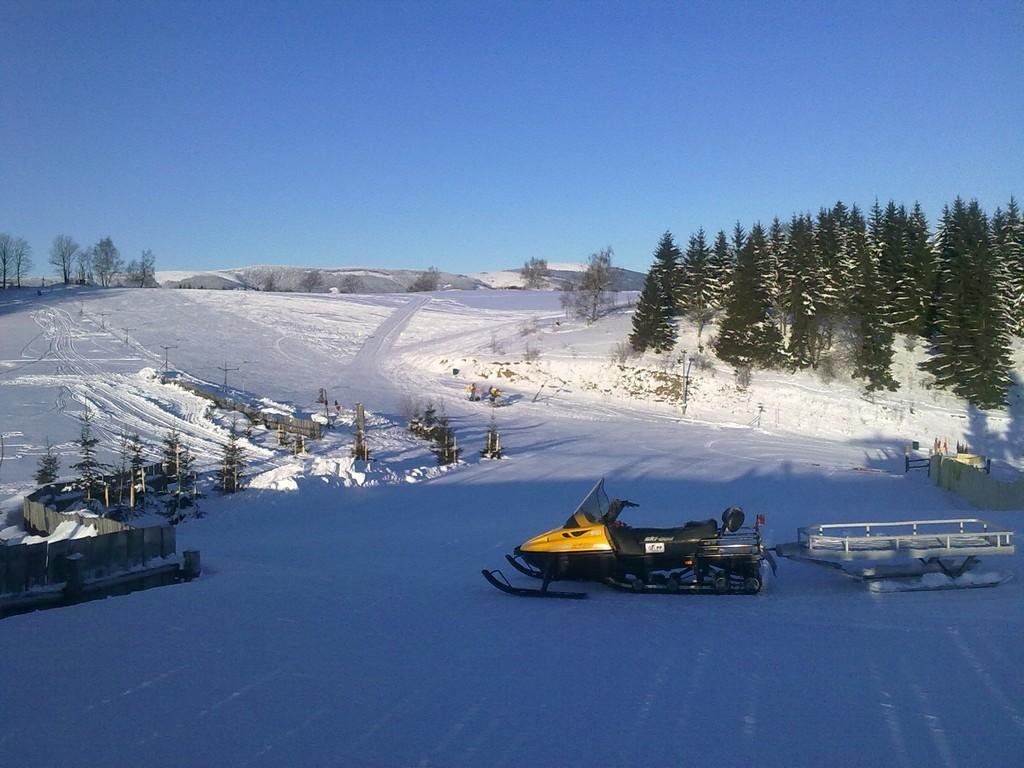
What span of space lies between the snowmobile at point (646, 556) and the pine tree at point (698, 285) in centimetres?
4075

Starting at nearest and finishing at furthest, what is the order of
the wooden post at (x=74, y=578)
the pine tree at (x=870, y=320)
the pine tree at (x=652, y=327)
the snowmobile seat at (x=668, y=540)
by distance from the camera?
the snowmobile seat at (x=668, y=540), the wooden post at (x=74, y=578), the pine tree at (x=870, y=320), the pine tree at (x=652, y=327)

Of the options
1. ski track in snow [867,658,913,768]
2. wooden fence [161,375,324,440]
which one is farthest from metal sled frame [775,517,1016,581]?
wooden fence [161,375,324,440]

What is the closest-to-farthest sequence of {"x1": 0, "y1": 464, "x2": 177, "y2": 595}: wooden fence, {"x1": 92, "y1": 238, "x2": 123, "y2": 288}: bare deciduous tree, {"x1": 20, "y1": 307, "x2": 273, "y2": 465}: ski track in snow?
{"x1": 0, "y1": 464, "x2": 177, "y2": 595}: wooden fence, {"x1": 20, "y1": 307, "x2": 273, "y2": 465}: ski track in snow, {"x1": 92, "y1": 238, "x2": 123, "y2": 288}: bare deciduous tree

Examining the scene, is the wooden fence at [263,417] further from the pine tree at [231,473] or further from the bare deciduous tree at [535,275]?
the bare deciduous tree at [535,275]

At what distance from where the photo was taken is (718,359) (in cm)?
4719

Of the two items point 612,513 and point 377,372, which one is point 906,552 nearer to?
point 612,513

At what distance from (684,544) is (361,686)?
4.73m

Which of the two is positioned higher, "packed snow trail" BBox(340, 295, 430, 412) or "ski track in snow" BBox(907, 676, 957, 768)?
"packed snow trail" BBox(340, 295, 430, 412)

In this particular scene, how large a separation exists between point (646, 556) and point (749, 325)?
38.0 meters

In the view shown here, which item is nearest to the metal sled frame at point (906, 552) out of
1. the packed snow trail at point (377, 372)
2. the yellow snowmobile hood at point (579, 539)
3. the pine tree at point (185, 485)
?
the yellow snowmobile hood at point (579, 539)

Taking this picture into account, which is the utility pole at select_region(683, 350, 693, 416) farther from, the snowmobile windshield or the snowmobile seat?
the snowmobile seat

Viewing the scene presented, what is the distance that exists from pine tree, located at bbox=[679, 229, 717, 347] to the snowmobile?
40747mm

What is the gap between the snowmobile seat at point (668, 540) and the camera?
968 cm

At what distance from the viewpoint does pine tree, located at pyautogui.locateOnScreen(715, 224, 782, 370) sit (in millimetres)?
44875
